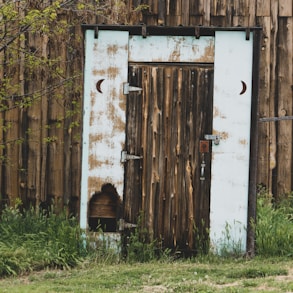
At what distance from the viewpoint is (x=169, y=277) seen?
6.87 m

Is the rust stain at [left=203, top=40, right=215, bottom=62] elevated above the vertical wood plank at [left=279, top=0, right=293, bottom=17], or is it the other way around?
the vertical wood plank at [left=279, top=0, right=293, bottom=17]

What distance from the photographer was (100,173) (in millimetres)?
8031

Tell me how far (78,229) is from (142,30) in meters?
2.23

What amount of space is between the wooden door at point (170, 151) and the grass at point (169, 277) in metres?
0.48

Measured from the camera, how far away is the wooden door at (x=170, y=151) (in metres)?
7.96

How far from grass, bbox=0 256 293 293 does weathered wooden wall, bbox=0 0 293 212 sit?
2254 mm

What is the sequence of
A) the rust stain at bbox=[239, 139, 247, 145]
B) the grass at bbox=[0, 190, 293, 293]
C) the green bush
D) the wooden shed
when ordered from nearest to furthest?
the grass at bbox=[0, 190, 293, 293] → the green bush → the rust stain at bbox=[239, 139, 247, 145] → the wooden shed

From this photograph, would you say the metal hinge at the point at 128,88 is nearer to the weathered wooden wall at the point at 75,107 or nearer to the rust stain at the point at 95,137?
the rust stain at the point at 95,137

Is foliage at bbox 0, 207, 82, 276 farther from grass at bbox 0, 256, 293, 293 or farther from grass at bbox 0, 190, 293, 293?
grass at bbox 0, 256, 293, 293

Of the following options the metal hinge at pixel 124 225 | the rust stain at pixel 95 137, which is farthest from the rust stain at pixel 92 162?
the metal hinge at pixel 124 225

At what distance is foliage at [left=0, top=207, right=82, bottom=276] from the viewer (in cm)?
736

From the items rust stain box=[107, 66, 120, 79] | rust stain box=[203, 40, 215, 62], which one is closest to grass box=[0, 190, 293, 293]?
rust stain box=[107, 66, 120, 79]

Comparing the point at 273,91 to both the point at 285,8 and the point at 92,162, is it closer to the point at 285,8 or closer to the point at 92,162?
the point at 285,8

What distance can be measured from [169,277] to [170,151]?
1.62 metres
